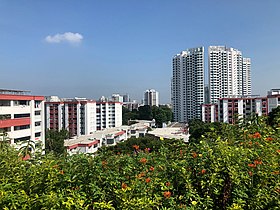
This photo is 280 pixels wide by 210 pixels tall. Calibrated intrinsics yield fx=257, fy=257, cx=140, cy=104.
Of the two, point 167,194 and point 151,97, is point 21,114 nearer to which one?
point 167,194

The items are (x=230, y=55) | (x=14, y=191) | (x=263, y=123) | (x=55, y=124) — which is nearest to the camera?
(x=14, y=191)

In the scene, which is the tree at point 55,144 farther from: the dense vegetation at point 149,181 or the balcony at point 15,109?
the balcony at point 15,109

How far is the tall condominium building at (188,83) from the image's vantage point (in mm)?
42344

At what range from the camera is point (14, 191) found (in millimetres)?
1286

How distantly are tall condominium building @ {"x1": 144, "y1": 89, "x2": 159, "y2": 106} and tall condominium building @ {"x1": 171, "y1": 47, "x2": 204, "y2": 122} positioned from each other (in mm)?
23946

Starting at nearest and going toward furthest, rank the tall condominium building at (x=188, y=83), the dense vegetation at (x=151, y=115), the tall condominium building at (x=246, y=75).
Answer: the tall condominium building at (x=188, y=83) < the tall condominium building at (x=246, y=75) < the dense vegetation at (x=151, y=115)

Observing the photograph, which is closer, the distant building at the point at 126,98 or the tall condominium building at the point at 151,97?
the tall condominium building at the point at 151,97

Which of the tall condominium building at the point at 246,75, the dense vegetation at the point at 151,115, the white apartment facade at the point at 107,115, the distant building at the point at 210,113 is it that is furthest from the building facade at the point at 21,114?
the tall condominium building at the point at 246,75

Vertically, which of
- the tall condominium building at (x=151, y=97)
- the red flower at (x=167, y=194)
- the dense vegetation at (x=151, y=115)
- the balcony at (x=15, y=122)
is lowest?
the dense vegetation at (x=151, y=115)

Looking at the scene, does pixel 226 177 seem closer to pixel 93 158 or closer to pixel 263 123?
pixel 93 158

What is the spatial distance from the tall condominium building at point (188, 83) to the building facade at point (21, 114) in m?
29.9

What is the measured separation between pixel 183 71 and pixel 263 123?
141 feet

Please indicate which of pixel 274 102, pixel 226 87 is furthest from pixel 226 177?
pixel 226 87

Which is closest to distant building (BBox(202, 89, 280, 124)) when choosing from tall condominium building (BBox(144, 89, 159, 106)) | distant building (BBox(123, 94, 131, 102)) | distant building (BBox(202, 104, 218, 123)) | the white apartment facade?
distant building (BBox(202, 104, 218, 123))
